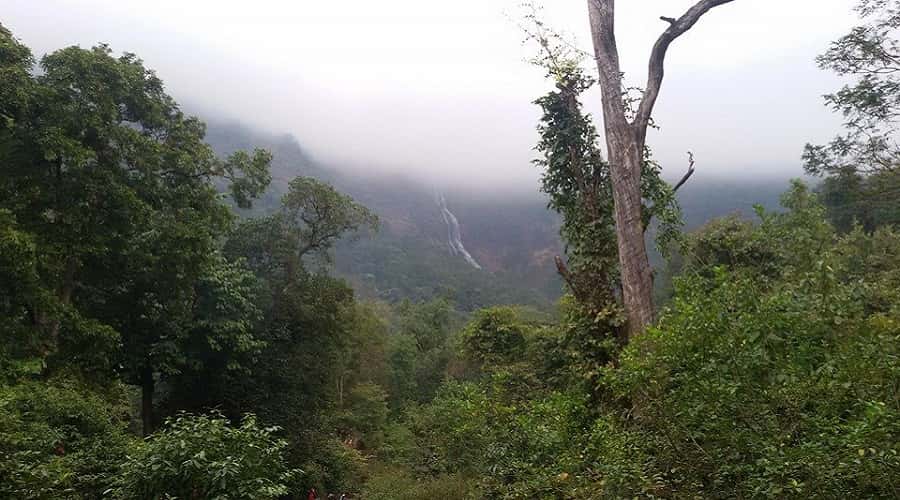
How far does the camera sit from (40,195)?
828 cm

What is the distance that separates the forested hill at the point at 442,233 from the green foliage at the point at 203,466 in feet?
140

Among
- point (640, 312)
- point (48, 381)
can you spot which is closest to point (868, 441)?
point (640, 312)

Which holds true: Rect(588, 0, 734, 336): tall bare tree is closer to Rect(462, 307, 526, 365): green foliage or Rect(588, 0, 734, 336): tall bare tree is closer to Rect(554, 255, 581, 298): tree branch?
Rect(554, 255, 581, 298): tree branch

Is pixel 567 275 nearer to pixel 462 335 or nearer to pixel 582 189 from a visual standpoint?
pixel 582 189

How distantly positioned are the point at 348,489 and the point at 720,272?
1304cm

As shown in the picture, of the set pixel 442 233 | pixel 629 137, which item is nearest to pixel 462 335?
pixel 629 137

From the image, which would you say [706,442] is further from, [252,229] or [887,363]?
[252,229]

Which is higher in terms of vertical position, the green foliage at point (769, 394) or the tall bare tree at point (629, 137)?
the tall bare tree at point (629, 137)

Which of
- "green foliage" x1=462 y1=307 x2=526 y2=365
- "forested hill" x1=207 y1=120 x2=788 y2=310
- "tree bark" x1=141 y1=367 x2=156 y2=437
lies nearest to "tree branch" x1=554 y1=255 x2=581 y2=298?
"tree bark" x1=141 y1=367 x2=156 y2=437

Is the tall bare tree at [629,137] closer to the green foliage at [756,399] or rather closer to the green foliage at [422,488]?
the green foliage at [756,399]

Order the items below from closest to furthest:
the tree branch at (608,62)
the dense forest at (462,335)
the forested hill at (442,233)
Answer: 1. the dense forest at (462,335)
2. the tree branch at (608,62)
3. the forested hill at (442,233)

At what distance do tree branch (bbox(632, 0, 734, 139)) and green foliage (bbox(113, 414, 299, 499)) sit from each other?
18.4 ft

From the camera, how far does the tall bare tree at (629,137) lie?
6840mm

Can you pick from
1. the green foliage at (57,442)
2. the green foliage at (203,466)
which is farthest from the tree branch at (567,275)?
the green foliage at (57,442)
